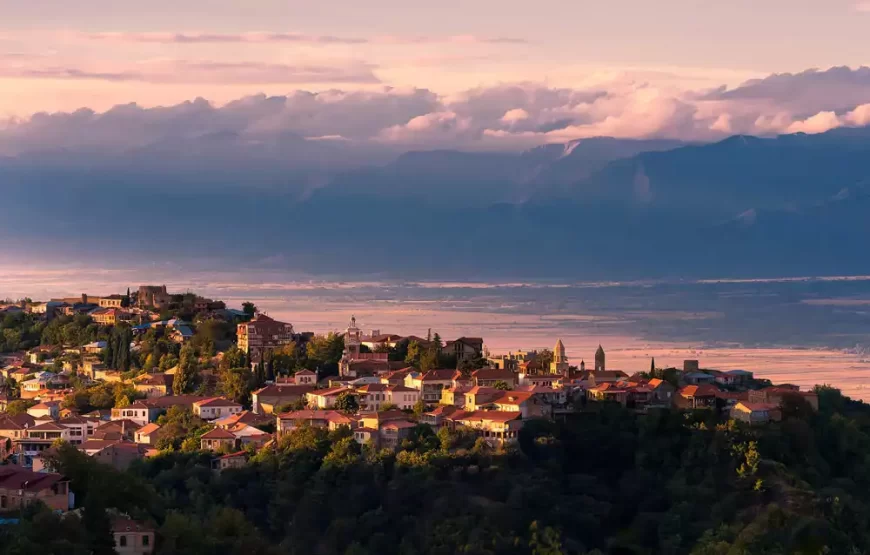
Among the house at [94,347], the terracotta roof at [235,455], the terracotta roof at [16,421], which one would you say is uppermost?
the house at [94,347]

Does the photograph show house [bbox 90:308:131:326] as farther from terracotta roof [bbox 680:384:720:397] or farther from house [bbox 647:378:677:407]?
terracotta roof [bbox 680:384:720:397]

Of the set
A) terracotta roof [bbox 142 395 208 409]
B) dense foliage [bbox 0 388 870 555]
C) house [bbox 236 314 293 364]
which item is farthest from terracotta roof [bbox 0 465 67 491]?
house [bbox 236 314 293 364]

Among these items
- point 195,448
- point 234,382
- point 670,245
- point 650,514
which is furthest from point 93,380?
point 670,245

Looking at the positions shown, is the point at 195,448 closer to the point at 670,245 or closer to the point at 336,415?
the point at 336,415

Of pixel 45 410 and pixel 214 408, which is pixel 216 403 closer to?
pixel 214 408

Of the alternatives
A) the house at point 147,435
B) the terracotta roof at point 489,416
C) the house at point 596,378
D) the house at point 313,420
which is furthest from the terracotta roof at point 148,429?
the house at point 596,378

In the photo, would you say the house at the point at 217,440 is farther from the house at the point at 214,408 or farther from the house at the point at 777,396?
the house at the point at 777,396

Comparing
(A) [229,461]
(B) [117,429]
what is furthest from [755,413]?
(B) [117,429]
